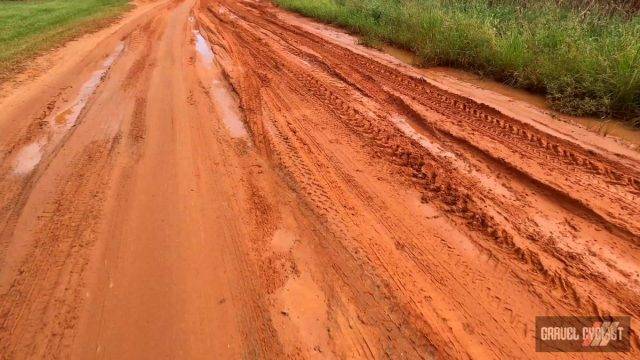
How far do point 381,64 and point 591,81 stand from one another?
3.37 metres

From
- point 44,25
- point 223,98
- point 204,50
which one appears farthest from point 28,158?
point 44,25

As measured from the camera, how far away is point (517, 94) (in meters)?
6.29

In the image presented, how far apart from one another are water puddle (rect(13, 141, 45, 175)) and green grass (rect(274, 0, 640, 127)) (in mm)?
6154

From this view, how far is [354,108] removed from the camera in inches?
228

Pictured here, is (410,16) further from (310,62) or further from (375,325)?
(375,325)

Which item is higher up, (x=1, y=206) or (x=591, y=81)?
(x=591, y=81)

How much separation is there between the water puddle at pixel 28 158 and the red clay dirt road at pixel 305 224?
31 mm

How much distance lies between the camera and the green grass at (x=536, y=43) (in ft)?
17.9

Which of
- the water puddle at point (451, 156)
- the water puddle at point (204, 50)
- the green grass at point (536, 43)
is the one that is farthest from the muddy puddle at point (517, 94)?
the water puddle at point (204, 50)

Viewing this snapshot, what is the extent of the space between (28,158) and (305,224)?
11.4 ft

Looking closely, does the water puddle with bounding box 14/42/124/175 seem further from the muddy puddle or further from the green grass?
the green grass

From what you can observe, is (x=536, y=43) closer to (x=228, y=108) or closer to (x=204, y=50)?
(x=228, y=108)

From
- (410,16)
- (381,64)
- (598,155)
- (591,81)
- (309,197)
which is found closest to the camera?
(309,197)

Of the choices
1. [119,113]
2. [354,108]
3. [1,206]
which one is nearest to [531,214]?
[354,108]
